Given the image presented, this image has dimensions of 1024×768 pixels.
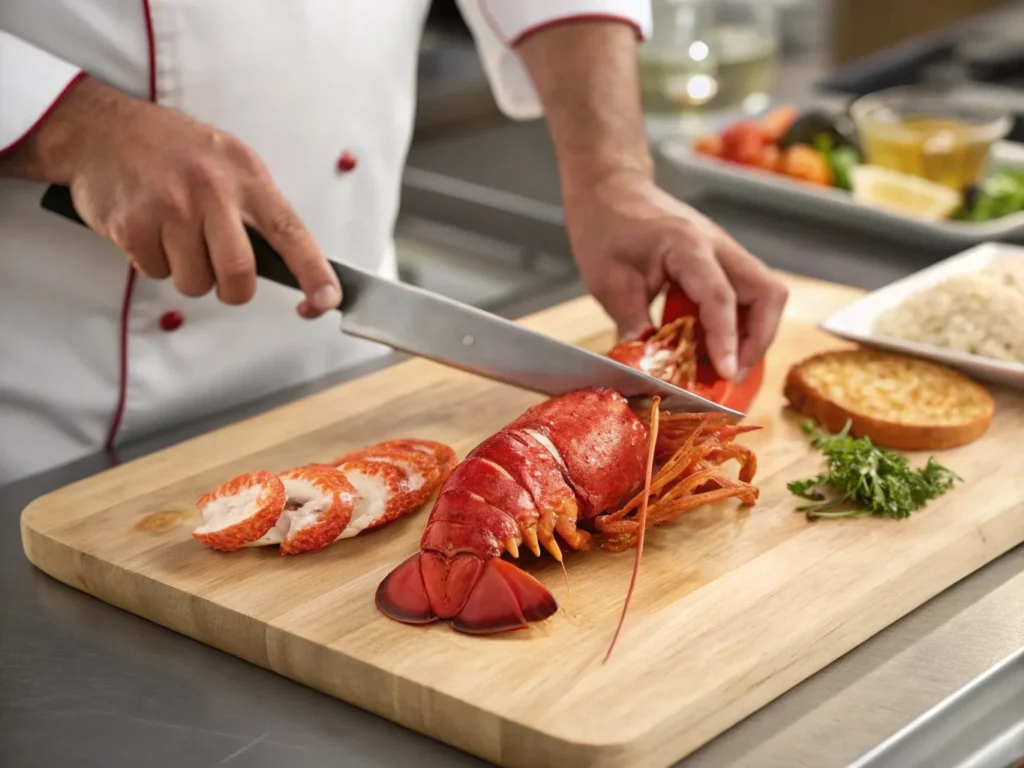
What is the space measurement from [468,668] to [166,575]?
37cm

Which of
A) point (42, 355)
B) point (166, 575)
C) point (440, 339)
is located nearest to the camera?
point (166, 575)

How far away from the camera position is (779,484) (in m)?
1.60

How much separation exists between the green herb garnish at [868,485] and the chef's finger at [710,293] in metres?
0.20

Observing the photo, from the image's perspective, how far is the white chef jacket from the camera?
5.75ft

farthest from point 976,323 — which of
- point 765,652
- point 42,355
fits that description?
point 42,355

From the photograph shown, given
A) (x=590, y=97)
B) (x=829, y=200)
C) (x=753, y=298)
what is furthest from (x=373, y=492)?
(x=829, y=200)

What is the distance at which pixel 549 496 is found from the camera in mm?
1437

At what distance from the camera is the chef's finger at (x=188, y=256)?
4.99 ft

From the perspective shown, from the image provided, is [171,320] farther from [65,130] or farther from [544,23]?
[544,23]

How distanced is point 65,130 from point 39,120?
32 millimetres

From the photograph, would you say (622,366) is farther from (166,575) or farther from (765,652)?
(166,575)

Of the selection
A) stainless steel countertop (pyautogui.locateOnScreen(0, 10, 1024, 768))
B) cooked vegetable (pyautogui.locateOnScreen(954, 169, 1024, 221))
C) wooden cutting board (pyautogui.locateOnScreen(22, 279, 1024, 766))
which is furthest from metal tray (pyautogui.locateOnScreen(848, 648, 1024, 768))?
cooked vegetable (pyautogui.locateOnScreen(954, 169, 1024, 221))

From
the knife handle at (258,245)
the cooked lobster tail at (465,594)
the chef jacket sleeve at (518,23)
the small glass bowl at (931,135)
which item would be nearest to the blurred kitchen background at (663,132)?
the small glass bowl at (931,135)

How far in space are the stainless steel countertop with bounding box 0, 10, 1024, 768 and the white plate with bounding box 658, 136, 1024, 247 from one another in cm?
105
